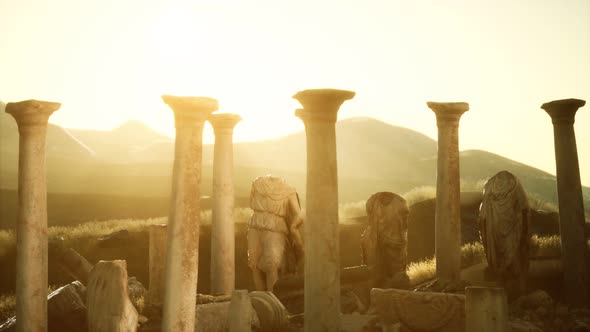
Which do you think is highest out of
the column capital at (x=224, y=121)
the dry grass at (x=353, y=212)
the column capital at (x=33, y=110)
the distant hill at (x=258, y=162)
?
the distant hill at (x=258, y=162)

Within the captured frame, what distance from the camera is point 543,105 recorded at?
13.1 m

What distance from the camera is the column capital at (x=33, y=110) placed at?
11039 mm

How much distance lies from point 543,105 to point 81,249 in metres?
14.5

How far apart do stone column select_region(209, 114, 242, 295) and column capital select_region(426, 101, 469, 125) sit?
13.7ft

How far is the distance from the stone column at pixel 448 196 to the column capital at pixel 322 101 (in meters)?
3.73

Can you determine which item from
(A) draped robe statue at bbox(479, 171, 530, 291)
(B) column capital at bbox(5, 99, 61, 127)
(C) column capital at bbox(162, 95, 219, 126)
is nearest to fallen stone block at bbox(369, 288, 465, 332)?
(A) draped robe statue at bbox(479, 171, 530, 291)

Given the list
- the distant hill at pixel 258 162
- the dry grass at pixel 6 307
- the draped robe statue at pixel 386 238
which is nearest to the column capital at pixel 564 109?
the draped robe statue at pixel 386 238

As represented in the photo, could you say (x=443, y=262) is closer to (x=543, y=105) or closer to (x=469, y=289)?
(x=543, y=105)

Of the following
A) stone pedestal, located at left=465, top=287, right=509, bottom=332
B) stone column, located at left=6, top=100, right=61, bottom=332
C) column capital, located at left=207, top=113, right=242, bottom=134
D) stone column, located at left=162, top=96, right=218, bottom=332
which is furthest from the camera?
column capital, located at left=207, top=113, right=242, bottom=134

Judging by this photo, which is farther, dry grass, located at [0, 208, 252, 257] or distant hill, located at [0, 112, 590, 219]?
distant hill, located at [0, 112, 590, 219]

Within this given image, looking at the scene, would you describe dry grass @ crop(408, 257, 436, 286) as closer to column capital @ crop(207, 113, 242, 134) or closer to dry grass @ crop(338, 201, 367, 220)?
column capital @ crop(207, 113, 242, 134)

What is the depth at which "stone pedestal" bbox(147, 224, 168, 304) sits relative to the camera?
13367 mm

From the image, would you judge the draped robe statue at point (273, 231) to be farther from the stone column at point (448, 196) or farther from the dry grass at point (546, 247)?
the dry grass at point (546, 247)

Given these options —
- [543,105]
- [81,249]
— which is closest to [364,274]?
A: [543,105]
